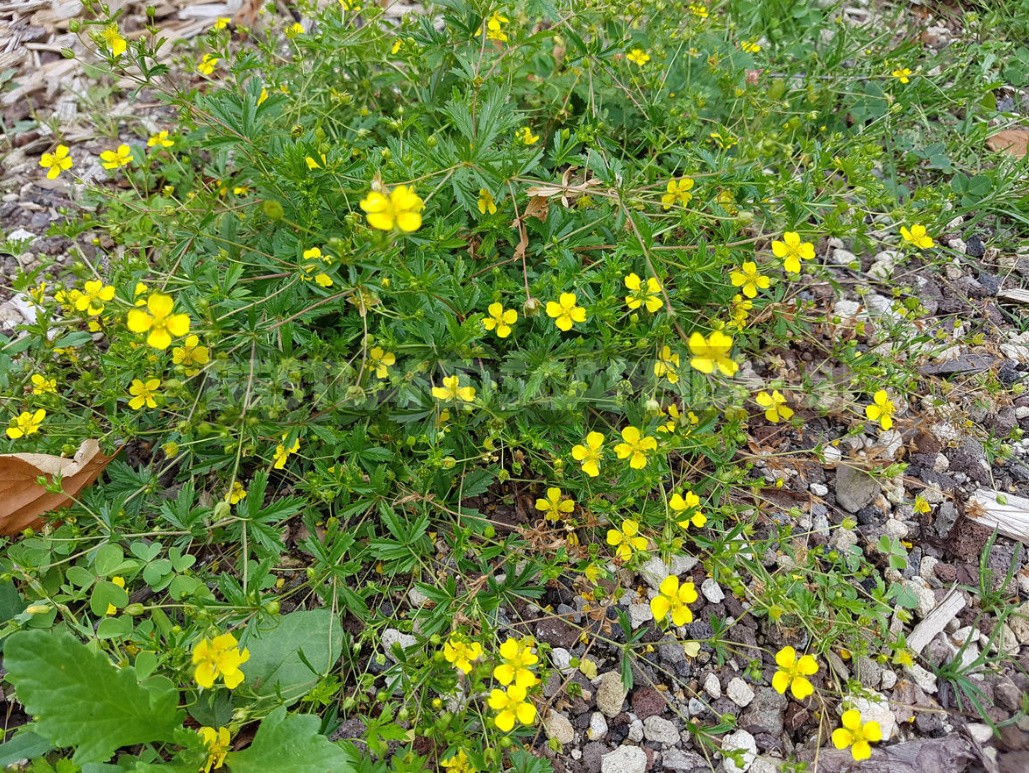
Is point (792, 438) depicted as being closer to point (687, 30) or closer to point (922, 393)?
point (922, 393)

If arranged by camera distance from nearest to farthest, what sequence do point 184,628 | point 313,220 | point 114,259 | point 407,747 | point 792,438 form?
point 407,747 → point 184,628 → point 313,220 → point 792,438 → point 114,259

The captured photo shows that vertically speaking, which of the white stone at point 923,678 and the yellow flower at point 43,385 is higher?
the yellow flower at point 43,385

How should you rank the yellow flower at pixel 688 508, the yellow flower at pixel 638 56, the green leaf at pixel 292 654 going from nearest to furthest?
1. the green leaf at pixel 292 654
2. the yellow flower at pixel 688 508
3. the yellow flower at pixel 638 56

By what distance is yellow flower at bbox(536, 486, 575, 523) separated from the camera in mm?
2588

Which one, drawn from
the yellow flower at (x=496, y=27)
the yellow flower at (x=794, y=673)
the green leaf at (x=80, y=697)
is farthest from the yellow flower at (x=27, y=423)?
the yellow flower at (x=794, y=673)

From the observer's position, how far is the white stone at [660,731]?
236 cm

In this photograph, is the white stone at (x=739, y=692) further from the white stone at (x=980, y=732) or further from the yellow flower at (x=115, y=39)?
the yellow flower at (x=115, y=39)

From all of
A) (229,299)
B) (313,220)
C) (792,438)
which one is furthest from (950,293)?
(229,299)

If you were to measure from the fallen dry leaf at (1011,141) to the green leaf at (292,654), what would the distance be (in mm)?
4177

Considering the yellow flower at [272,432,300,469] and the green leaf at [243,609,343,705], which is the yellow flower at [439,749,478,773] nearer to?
the green leaf at [243,609,343,705]

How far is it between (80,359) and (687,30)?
3256 mm

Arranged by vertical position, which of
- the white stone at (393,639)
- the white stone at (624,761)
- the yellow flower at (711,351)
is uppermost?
the yellow flower at (711,351)

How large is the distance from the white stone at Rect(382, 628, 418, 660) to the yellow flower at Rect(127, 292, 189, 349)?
127 centimetres

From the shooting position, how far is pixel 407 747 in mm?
2307
